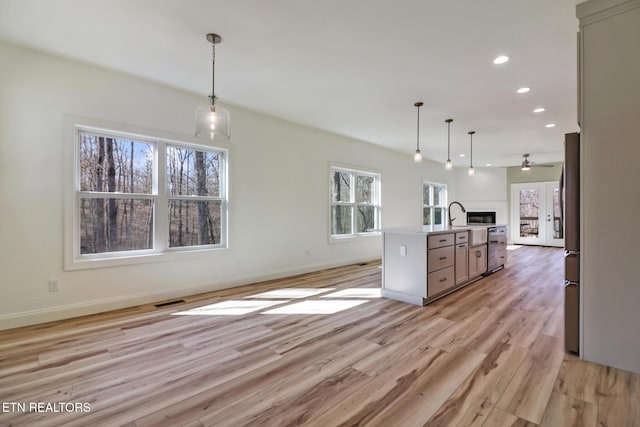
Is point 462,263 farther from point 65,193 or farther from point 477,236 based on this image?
point 65,193

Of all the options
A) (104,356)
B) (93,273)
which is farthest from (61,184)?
(104,356)

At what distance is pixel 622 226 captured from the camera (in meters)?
2.11

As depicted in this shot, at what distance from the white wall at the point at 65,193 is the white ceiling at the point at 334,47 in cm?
28

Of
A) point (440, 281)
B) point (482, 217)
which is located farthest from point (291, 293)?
point (482, 217)

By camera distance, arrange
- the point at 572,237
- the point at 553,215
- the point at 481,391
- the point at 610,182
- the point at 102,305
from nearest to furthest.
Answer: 1. the point at 481,391
2. the point at 610,182
3. the point at 572,237
4. the point at 102,305
5. the point at 553,215

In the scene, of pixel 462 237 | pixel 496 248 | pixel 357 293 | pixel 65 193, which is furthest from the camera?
pixel 496 248

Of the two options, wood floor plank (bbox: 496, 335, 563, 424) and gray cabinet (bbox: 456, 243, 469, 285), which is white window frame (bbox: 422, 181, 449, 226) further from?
wood floor plank (bbox: 496, 335, 563, 424)

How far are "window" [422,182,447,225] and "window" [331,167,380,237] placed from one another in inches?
91.3

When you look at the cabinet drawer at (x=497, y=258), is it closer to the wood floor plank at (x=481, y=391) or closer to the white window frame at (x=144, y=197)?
the wood floor plank at (x=481, y=391)

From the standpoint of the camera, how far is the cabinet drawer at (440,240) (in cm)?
364

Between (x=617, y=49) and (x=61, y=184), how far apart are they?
504cm

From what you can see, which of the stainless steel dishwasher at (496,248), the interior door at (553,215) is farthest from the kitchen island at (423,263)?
the interior door at (553,215)

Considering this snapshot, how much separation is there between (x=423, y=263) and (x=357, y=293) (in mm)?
1058

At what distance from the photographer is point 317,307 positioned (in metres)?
3.59
